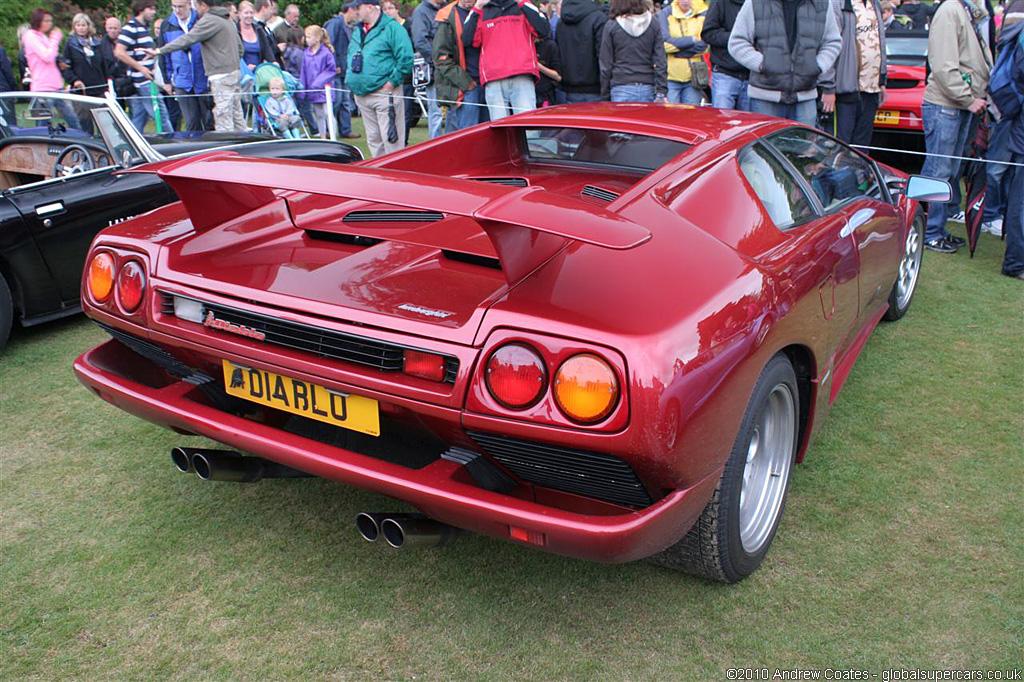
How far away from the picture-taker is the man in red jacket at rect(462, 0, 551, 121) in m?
7.36

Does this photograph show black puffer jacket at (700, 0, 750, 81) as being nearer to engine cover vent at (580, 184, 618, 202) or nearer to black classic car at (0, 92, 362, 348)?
black classic car at (0, 92, 362, 348)

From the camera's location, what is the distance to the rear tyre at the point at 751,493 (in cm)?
223

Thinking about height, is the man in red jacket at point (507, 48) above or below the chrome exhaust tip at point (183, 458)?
above

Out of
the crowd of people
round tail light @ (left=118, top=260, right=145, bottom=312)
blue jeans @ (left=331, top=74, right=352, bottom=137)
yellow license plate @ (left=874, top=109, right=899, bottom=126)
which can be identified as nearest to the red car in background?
yellow license plate @ (left=874, top=109, right=899, bottom=126)

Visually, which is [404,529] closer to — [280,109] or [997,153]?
[997,153]

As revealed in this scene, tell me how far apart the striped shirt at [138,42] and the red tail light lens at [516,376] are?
35.8 ft

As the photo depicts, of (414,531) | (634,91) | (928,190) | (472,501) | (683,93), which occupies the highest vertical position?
(634,91)

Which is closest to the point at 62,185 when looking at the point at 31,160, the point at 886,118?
the point at 31,160

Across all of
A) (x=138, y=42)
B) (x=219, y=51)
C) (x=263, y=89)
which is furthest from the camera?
(x=138, y=42)

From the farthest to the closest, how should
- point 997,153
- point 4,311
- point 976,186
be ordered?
point 976,186
point 997,153
point 4,311

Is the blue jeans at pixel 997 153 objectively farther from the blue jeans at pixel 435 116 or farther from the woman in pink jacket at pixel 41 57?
the woman in pink jacket at pixel 41 57

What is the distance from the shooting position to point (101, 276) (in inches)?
102

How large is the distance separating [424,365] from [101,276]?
1220 mm

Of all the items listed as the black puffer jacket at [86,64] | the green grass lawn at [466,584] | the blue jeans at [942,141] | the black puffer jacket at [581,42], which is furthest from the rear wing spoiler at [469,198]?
the black puffer jacket at [86,64]
